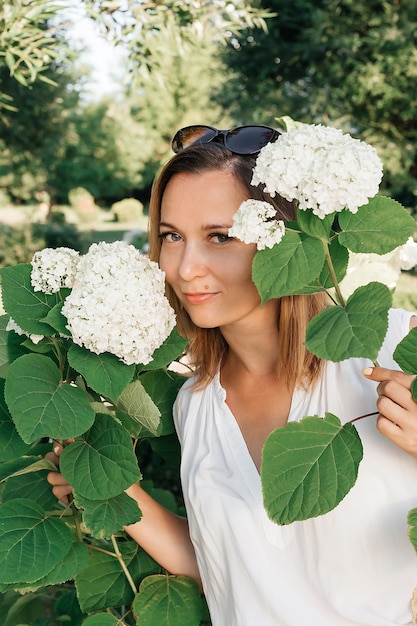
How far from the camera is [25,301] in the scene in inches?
61.5

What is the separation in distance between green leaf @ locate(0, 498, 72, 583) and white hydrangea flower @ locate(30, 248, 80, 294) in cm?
53

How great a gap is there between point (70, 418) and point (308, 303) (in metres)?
0.77

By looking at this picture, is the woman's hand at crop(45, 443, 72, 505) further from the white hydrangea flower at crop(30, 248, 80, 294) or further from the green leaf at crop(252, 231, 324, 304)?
the green leaf at crop(252, 231, 324, 304)

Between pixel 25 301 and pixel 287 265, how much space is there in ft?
2.13

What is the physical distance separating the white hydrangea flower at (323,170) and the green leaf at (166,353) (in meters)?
0.48

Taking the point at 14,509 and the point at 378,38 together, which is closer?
the point at 14,509

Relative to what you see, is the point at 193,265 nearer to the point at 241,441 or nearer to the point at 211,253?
the point at 211,253

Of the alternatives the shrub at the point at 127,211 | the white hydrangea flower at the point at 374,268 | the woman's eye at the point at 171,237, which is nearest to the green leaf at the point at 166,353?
the woman's eye at the point at 171,237

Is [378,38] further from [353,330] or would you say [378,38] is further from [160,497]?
[353,330]

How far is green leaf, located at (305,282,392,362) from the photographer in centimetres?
116

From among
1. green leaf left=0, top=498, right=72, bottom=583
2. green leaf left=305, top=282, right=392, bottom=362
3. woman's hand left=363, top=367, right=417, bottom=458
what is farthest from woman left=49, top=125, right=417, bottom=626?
green leaf left=305, top=282, right=392, bottom=362

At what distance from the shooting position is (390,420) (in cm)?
141

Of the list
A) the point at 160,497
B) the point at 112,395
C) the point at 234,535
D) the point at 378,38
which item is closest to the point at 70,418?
the point at 112,395

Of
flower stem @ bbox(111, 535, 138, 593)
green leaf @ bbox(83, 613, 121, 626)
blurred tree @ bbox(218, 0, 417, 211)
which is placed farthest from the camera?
blurred tree @ bbox(218, 0, 417, 211)
